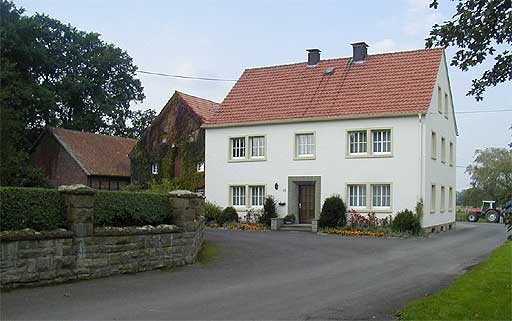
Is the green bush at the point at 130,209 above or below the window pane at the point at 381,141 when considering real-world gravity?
below

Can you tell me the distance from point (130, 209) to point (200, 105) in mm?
25041

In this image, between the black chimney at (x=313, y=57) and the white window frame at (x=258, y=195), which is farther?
the black chimney at (x=313, y=57)

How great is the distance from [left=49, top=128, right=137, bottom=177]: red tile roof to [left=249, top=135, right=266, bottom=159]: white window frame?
43.4ft

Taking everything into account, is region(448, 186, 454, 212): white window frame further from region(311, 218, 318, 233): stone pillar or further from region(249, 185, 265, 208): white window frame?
region(249, 185, 265, 208): white window frame

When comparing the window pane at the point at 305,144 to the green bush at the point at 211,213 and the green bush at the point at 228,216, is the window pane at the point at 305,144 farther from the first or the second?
the green bush at the point at 211,213

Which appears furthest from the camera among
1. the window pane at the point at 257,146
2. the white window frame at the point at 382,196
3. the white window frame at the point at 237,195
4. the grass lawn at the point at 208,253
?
the white window frame at the point at 237,195

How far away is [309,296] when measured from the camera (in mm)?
11055

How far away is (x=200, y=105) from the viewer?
126 ft

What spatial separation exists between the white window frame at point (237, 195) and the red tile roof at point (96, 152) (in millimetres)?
12101

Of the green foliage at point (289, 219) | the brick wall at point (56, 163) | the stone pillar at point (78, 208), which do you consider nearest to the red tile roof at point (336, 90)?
the green foliage at point (289, 219)

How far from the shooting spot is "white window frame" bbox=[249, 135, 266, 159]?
109ft

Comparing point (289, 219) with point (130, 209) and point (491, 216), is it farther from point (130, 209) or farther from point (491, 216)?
point (491, 216)

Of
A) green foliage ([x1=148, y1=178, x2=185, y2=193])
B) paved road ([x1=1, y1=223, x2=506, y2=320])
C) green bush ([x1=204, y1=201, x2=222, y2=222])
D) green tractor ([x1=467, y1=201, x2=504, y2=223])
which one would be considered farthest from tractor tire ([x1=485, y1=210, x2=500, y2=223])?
paved road ([x1=1, y1=223, x2=506, y2=320])

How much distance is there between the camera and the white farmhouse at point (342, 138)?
2933 centimetres
